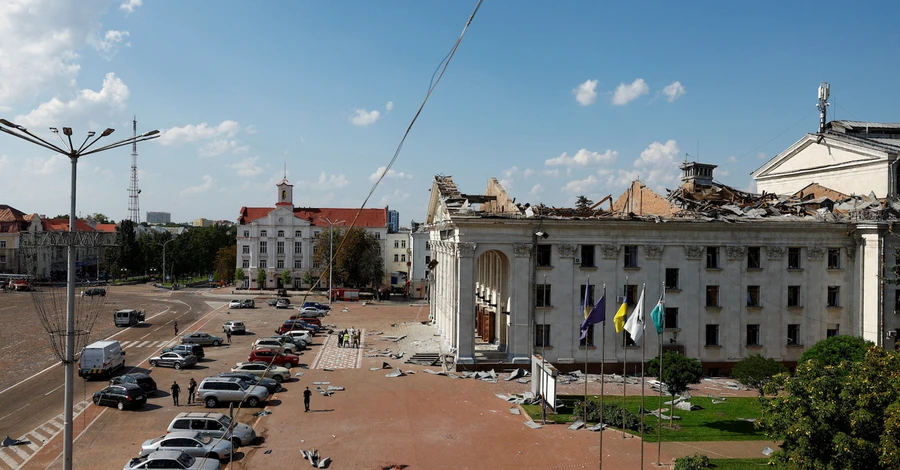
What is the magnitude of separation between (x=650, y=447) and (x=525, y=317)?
1488cm

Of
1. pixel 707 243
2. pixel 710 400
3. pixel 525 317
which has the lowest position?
pixel 710 400

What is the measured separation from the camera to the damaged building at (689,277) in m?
40.1

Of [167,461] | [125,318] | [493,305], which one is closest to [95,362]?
[167,461]

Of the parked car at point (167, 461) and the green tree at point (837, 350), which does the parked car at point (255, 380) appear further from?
the green tree at point (837, 350)

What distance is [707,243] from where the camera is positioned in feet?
136

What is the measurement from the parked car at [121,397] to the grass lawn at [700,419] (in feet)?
65.1

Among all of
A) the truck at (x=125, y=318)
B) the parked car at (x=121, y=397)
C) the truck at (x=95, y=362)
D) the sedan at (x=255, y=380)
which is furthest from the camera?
the truck at (x=125, y=318)

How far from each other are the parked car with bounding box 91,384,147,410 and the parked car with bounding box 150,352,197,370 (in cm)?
960

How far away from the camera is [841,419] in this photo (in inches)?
696

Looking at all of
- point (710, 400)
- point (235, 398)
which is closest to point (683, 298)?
point (710, 400)

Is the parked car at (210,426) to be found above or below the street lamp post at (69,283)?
below

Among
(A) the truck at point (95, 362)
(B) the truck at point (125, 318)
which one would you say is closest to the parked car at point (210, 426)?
(A) the truck at point (95, 362)

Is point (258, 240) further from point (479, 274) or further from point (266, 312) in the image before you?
point (479, 274)

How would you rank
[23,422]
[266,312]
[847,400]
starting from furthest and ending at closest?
1. [266,312]
2. [23,422]
3. [847,400]
